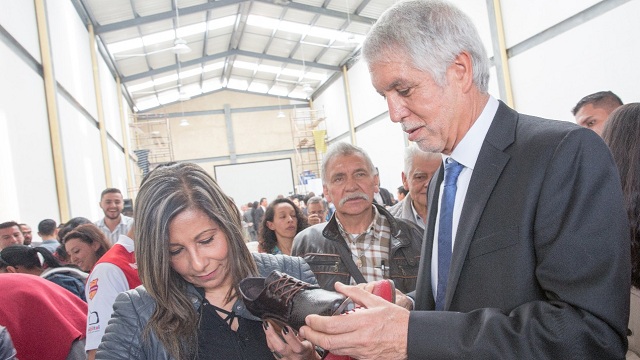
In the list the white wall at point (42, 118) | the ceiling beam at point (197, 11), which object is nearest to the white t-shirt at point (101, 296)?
the white wall at point (42, 118)

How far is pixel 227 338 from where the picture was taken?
1692 mm

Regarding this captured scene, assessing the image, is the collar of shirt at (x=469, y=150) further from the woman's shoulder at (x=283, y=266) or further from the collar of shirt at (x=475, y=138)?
the woman's shoulder at (x=283, y=266)


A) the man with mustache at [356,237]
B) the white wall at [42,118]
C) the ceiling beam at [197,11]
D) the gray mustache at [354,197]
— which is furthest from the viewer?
the ceiling beam at [197,11]

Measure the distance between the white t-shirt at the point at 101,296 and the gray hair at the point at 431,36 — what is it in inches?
74.5

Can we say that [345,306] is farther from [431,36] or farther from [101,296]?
[101,296]

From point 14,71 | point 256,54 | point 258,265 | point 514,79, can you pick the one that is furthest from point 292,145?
point 258,265

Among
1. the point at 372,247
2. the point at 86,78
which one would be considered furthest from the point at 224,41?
the point at 372,247

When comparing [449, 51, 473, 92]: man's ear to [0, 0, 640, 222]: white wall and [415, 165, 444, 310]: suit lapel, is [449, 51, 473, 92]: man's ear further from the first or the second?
[0, 0, 640, 222]: white wall

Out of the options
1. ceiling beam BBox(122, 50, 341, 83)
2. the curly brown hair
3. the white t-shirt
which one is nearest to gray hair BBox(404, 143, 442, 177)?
the curly brown hair

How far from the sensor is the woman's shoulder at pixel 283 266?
1.88 meters

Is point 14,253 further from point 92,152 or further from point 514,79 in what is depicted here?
point 514,79

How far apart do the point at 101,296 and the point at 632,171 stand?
2.36 m

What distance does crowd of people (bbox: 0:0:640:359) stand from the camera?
44.7 inches

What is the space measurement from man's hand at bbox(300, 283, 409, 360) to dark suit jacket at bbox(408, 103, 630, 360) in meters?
0.03
